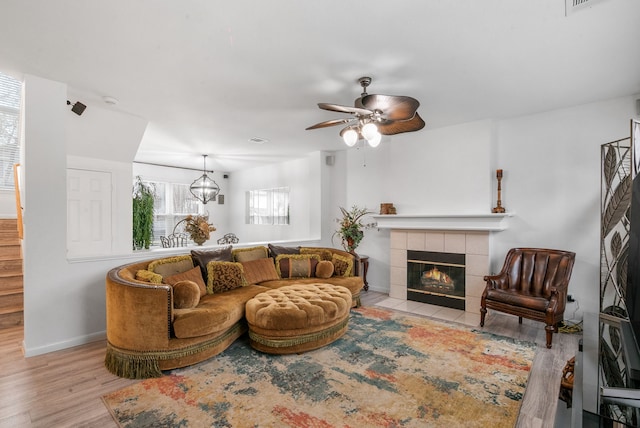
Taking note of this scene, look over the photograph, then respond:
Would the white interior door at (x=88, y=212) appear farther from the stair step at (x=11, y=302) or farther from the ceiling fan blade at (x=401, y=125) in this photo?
the ceiling fan blade at (x=401, y=125)

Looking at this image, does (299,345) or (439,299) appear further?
(439,299)

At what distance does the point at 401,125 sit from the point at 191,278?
2.64 meters

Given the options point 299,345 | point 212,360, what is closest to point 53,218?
point 212,360

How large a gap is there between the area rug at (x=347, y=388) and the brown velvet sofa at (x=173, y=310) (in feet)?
0.54

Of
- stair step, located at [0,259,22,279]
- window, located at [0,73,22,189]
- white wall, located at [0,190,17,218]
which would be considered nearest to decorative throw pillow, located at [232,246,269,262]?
stair step, located at [0,259,22,279]

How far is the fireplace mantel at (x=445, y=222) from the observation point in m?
3.87

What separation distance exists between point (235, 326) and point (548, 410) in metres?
2.55

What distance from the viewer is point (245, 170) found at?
26.1 ft

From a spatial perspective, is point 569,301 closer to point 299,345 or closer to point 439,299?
point 439,299

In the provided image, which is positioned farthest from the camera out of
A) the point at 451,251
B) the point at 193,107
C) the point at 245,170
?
the point at 245,170

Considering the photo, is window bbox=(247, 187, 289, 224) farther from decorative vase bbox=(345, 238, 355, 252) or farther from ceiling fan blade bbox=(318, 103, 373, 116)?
ceiling fan blade bbox=(318, 103, 373, 116)

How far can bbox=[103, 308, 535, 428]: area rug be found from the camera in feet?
6.31

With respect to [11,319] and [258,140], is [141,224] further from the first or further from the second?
[258,140]

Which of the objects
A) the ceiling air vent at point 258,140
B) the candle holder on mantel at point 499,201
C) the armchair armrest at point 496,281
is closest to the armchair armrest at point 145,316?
the ceiling air vent at point 258,140
